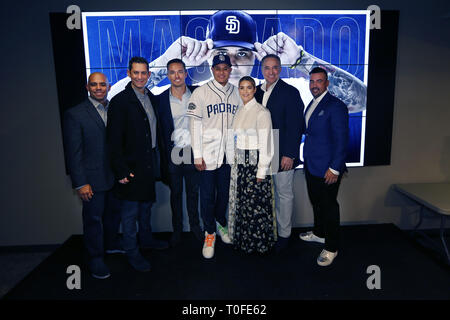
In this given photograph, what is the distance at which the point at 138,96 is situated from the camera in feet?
7.40

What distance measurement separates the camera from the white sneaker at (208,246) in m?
2.50

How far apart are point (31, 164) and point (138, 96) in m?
1.52

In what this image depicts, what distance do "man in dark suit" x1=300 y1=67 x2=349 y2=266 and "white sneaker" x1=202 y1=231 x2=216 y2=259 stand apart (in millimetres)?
922

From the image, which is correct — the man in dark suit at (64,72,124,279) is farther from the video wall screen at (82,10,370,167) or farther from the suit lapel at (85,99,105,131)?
the video wall screen at (82,10,370,167)

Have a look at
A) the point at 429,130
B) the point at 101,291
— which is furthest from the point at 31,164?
the point at 429,130

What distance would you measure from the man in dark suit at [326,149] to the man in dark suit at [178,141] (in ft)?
3.53

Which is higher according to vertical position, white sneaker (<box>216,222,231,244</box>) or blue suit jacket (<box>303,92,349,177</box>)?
blue suit jacket (<box>303,92,349,177</box>)

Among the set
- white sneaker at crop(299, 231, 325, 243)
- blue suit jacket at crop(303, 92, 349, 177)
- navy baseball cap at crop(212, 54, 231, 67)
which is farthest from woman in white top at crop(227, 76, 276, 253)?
white sneaker at crop(299, 231, 325, 243)

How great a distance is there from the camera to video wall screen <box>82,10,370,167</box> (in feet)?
8.73

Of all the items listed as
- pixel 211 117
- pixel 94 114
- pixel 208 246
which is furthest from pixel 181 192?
pixel 94 114

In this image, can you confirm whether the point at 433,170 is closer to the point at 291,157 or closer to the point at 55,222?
the point at 291,157

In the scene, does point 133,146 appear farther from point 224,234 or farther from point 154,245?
point 224,234

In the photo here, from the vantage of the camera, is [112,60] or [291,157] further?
[112,60]

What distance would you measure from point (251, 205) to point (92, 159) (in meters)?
1.32
